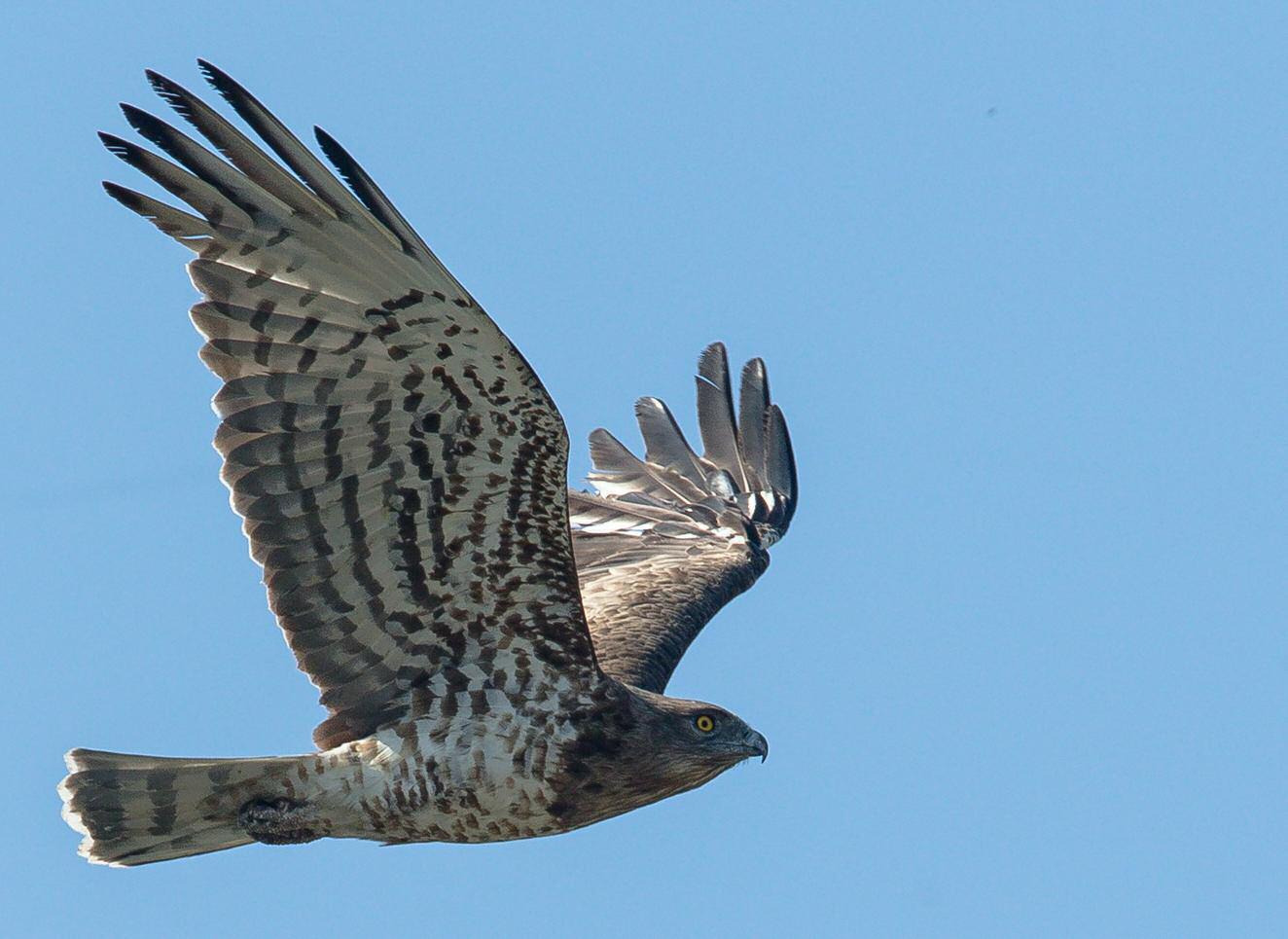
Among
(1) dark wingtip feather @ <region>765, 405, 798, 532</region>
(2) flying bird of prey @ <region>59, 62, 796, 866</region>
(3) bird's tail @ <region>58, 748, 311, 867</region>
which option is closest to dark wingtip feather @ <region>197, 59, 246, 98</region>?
(2) flying bird of prey @ <region>59, 62, 796, 866</region>

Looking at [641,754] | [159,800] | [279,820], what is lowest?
[279,820]

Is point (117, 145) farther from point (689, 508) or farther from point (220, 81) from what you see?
point (689, 508)

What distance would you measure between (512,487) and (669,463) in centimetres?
502

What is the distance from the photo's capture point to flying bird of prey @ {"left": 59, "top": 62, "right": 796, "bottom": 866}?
9.65m

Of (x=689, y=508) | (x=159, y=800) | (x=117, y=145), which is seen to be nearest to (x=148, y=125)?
(x=117, y=145)

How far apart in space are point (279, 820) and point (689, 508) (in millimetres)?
4901

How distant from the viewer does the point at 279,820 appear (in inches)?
411

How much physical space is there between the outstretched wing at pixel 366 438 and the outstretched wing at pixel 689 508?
7.21ft

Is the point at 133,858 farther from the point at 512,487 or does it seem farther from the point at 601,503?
the point at 601,503

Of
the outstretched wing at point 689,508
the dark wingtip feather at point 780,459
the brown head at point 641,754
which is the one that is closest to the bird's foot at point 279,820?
the brown head at point 641,754

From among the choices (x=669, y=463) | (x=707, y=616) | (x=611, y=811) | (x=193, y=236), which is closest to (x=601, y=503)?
(x=669, y=463)

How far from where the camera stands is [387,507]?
401 inches

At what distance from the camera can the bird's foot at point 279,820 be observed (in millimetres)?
10438

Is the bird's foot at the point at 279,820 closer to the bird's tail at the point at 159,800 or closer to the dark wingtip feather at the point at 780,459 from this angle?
the bird's tail at the point at 159,800
